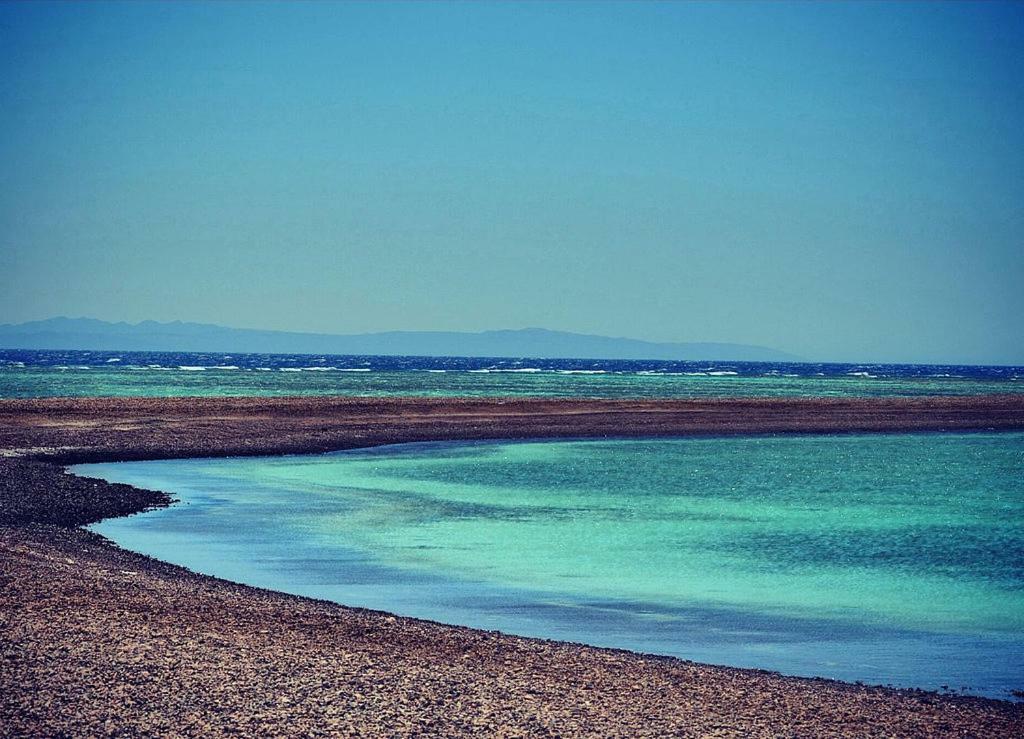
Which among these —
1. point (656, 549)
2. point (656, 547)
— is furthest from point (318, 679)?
point (656, 547)

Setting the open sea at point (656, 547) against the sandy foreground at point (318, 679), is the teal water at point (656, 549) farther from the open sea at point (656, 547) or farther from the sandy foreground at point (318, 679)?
the sandy foreground at point (318, 679)

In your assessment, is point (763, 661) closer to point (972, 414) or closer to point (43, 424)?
point (43, 424)

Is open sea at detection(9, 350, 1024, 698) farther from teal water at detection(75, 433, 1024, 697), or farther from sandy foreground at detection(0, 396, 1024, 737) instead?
sandy foreground at detection(0, 396, 1024, 737)

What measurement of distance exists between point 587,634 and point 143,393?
2393 inches

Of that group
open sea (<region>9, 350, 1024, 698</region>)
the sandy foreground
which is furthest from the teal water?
the sandy foreground

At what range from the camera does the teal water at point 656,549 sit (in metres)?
12.2

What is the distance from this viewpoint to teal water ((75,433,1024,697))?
1221 cm

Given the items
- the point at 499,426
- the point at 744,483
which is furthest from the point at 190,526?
the point at 499,426

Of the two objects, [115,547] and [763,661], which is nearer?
[763,661]

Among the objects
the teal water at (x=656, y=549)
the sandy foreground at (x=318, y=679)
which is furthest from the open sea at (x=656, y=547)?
the sandy foreground at (x=318, y=679)

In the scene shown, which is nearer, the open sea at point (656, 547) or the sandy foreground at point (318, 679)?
the sandy foreground at point (318, 679)

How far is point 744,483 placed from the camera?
28594mm

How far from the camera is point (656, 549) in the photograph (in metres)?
18.3

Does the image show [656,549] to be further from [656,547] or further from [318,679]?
[318,679]
